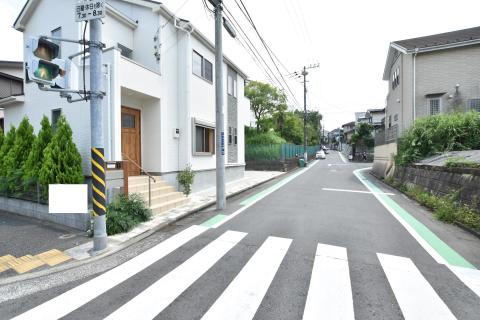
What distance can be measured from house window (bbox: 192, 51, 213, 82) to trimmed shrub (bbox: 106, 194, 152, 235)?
663 centimetres

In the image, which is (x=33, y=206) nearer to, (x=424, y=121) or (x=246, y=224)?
(x=246, y=224)

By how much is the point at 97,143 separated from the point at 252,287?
381 cm

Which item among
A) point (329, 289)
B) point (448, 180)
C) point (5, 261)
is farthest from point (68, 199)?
point (448, 180)

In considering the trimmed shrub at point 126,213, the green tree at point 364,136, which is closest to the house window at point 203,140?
the trimmed shrub at point 126,213

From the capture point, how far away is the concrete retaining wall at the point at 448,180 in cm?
664

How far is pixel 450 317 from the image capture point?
2.76 metres

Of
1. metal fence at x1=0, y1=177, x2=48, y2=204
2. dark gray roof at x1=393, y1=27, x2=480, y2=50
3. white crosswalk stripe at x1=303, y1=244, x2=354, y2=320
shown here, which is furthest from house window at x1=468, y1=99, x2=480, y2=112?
metal fence at x1=0, y1=177, x2=48, y2=204

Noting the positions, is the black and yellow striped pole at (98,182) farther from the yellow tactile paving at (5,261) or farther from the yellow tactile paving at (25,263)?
the yellow tactile paving at (5,261)

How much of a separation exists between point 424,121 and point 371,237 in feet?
32.2

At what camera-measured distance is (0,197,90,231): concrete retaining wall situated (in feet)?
19.8

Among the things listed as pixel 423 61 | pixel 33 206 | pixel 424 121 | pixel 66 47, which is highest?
pixel 423 61

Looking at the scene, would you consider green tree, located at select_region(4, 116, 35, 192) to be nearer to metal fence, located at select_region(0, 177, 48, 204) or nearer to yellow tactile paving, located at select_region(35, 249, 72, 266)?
metal fence, located at select_region(0, 177, 48, 204)

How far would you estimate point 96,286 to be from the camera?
11.5 ft

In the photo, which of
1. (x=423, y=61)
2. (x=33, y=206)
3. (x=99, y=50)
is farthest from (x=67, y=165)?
(x=423, y=61)
